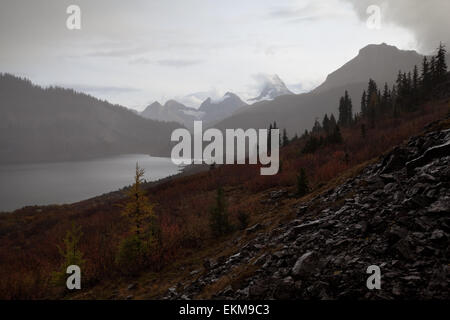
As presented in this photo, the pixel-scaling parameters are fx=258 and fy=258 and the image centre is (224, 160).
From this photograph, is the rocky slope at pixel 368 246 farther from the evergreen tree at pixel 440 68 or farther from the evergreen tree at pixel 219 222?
the evergreen tree at pixel 440 68

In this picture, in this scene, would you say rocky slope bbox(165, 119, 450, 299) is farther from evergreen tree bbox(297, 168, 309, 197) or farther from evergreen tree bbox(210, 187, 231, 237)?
evergreen tree bbox(297, 168, 309, 197)

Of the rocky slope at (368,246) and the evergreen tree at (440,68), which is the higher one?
the evergreen tree at (440,68)

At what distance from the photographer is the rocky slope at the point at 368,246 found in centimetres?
627

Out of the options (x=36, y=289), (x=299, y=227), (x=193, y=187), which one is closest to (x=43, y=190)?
(x=193, y=187)

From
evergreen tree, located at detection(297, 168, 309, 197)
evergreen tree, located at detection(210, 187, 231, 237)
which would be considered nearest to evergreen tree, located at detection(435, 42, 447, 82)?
evergreen tree, located at detection(297, 168, 309, 197)

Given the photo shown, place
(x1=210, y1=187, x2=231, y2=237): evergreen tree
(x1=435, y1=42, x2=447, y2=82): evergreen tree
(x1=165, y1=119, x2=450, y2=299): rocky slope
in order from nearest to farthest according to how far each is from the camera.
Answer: (x1=165, y1=119, x2=450, y2=299): rocky slope
(x1=210, y1=187, x2=231, y2=237): evergreen tree
(x1=435, y1=42, x2=447, y2=82): evergreen tree

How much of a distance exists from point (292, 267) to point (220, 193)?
10.4 metres

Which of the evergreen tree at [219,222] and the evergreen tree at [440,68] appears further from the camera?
the evergreen tree at [440,68]

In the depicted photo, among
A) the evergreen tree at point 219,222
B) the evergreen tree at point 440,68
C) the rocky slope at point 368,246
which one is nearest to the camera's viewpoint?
the rocky slope at point 368,246

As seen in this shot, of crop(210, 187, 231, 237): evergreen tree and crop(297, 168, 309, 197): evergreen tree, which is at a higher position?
crop(297, 168, 309, 197): evergreen tree

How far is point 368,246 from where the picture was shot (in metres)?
7.71

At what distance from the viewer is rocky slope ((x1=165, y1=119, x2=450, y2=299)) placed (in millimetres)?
6266

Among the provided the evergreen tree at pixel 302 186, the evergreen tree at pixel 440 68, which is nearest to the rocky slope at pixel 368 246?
the evergreen tree at pixel 302 186

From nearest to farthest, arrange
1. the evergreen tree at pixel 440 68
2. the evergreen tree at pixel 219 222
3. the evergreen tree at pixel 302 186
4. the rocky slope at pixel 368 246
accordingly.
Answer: the rocky slope at pixel 368 246, the evergreen tree at pixel 219 222, the evergreen tree at pixel 302 186, the evergreen tree at pixel 440 68
